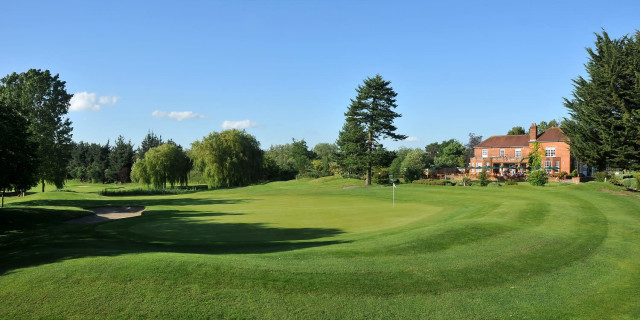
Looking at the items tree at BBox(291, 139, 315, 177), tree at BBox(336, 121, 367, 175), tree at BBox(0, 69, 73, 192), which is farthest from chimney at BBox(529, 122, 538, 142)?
tree at BBox(0, 69, 73, 192)

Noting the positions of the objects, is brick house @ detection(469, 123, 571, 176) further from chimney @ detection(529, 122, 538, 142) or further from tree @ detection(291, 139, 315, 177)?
tree @ detection(291, 139, 315, 177)

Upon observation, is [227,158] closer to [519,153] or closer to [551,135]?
[519,153]

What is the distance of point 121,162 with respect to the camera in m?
93.7

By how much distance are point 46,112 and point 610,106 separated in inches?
2529

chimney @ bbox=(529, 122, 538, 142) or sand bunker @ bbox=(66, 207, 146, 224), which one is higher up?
chimney @ bbox=(529, 122, 538, 142)

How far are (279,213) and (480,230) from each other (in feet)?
51.0

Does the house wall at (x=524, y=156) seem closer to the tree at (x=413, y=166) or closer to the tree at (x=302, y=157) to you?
the tree at (x=413, y=166)

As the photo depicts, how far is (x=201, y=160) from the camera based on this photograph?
219 feet

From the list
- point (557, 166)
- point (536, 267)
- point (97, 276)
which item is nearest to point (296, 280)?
point (97, 276)

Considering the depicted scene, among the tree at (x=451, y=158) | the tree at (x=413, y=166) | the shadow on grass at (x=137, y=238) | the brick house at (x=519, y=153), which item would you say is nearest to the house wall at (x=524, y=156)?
the brick house at (x=519, y=153)

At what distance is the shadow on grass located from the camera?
12.1 meters

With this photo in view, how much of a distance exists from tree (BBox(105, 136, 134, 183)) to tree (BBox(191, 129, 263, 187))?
107 ft

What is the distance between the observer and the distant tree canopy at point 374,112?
5784cm

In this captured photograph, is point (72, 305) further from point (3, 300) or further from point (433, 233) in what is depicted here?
point (433, 233)
